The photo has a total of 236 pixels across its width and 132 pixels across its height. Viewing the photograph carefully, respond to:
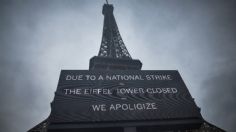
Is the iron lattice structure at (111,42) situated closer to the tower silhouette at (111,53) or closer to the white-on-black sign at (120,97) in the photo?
the tower silhouette at (111,53)

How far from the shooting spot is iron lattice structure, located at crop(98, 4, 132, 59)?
38344 millimetres

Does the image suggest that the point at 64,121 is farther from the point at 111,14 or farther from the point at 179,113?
the point at 111,14

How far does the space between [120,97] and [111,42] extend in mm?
31132

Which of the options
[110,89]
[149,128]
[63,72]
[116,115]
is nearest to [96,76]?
[110,89]

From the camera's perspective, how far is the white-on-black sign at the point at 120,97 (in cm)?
1023

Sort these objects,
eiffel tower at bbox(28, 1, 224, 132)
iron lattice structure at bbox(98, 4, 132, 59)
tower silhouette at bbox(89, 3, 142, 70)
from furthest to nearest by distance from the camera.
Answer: iron lattice structure at bbox(98, 4, 132, 59)
tower silhouette at bbox(89, 3, 142, 70)
eiffel tower at bbox(28, 1, 224, 132)

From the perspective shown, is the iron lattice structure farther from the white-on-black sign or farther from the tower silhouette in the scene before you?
the white-on-black sign

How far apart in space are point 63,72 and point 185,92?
797cm

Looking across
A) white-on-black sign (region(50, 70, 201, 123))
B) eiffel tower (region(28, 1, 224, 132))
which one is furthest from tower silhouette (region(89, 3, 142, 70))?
white-on-black sign (region(50, 70, 201, 123))

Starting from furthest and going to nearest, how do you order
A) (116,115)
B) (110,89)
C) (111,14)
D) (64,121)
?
(111,14)
(110,89)
(116,115)
(64,121)

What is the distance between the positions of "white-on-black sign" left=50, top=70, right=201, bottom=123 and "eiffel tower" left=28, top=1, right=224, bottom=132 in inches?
21.4

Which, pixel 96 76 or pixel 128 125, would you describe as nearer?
pixel 128 125

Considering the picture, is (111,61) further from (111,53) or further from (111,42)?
(111,42)

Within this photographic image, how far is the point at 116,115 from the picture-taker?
10312 mm
